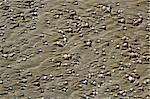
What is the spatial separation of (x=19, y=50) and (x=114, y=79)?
159 cm

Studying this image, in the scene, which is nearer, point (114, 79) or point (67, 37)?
point (114, 79)

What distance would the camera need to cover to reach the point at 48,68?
239 inches

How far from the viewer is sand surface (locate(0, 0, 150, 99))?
18.9 ft

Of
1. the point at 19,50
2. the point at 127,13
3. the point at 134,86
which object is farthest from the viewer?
the point at 127,13

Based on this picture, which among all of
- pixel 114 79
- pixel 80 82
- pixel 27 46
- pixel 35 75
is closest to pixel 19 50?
pixel 27 46

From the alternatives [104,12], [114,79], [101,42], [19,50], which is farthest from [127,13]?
[19,50]

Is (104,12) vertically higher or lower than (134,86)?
Result: higher

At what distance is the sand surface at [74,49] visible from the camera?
575 centimetres

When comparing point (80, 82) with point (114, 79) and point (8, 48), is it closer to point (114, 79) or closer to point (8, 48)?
point (114, 79)

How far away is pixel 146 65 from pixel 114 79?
1.89ft

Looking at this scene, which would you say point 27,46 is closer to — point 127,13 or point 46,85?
point 46,85

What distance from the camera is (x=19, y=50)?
250 inches

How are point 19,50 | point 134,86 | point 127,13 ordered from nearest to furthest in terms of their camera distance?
point 134,86 → point 19,50 → point 127,13

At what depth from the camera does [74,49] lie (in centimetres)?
632
